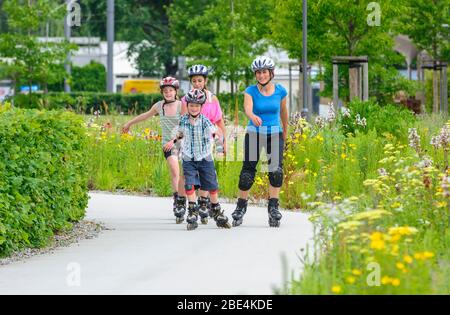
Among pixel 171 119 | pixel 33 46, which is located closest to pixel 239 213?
pixel 171 119

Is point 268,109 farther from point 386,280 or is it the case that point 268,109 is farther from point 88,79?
point 88,79

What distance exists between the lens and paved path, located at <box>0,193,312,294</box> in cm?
959

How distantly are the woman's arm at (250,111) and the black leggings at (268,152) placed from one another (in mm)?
253

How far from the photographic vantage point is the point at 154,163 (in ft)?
62.7

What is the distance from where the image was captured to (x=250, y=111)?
13.6 metres

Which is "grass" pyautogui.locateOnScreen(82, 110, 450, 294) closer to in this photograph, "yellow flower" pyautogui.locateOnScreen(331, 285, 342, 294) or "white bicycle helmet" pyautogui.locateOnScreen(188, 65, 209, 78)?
"yellow flower" pyautogui.locateOnScreen(331, 285, 342, 294)

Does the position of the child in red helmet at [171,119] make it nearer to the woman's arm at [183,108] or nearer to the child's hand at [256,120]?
the woman's arm at [183,108]

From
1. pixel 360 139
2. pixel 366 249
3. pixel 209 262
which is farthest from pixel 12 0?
pixel 366 249

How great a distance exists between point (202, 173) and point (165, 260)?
278 centimetres

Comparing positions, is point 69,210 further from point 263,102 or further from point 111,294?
point 111,294

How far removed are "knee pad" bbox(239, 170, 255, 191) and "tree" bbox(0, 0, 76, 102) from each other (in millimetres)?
24125

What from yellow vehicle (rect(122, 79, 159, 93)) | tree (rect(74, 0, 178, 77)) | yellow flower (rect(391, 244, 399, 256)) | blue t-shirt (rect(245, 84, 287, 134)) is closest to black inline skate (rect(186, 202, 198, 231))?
blue t-shirt (rect(245, 84, 287, 134))

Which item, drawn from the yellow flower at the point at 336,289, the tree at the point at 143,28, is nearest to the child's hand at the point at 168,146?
the yellow flower at the point at 336,289

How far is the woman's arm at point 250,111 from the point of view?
13.5 meters
